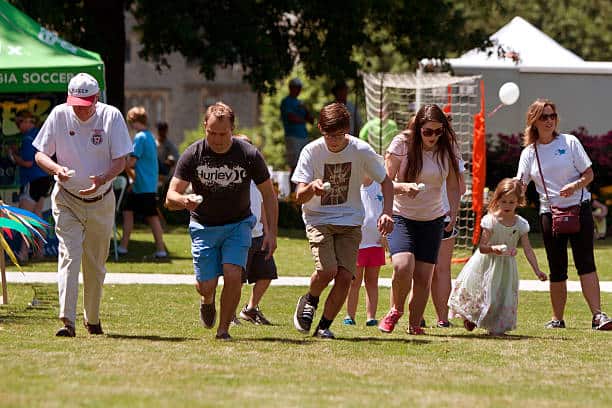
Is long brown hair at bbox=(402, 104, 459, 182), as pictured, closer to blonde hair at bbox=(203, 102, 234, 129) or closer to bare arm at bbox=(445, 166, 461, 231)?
bare arm at bbox=(445, 166, 461, 231)

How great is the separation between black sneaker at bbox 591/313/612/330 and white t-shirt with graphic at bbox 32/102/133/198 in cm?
433

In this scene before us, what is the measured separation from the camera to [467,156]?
21953mm

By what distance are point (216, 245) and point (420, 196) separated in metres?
1.67

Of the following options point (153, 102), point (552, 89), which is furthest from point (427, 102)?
point (153, 102)

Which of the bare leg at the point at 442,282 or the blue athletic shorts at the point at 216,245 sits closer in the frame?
the blue athletic shorts at the point at 216,245

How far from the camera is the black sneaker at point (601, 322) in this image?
11.3 meters

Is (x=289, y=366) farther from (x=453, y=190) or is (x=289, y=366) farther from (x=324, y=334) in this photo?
(x=453, y=190)

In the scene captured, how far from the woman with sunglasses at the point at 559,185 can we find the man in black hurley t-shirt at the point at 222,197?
110 inches

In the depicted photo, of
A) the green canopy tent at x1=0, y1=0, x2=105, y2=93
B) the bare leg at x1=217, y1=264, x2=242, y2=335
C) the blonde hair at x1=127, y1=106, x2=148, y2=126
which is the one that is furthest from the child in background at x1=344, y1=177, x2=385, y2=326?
the blonde hair at x1=127, y1=106, x2=148, y2=126

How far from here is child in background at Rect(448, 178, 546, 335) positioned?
34.8ft

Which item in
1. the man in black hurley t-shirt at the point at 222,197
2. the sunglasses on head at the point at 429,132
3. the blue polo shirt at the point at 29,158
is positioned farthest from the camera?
the blue polo shirt at the point at 29,158

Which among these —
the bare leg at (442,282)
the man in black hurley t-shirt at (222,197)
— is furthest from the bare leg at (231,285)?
the bare leg at (442,282)

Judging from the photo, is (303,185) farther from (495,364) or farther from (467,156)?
(467,156)

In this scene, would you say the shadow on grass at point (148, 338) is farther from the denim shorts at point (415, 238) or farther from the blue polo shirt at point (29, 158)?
the blue polo shirt at point (29, 158)
